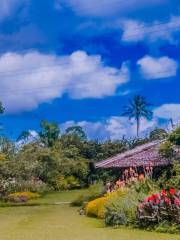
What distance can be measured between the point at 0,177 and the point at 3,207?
533 cm

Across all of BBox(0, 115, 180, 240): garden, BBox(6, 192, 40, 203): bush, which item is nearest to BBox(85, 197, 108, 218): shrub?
BBox(0, 115, 180, 240): garden

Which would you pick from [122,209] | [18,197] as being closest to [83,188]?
[18,197]

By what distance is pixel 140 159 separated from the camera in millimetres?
29797

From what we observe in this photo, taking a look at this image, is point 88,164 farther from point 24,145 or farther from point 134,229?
point 134,229

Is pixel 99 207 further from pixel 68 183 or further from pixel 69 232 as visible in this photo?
pixel 68 183

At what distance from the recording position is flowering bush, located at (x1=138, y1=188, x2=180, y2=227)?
19.1 meters

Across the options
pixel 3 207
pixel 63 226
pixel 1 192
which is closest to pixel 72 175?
pixel 1 192

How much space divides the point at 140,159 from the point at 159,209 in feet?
34.6

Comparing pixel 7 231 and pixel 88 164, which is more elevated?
pixel 88 164

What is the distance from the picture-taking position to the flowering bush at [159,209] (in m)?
19.1

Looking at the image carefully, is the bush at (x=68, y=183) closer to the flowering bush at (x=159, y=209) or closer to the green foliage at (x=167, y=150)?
the green foliage at (x=167, y=150)

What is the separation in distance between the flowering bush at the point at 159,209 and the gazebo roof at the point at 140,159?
829cm

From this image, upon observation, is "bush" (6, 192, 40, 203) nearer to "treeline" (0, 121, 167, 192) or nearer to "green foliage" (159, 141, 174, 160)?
"treeline" (0, 121, 167, 192)

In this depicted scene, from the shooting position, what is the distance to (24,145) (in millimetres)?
50594
